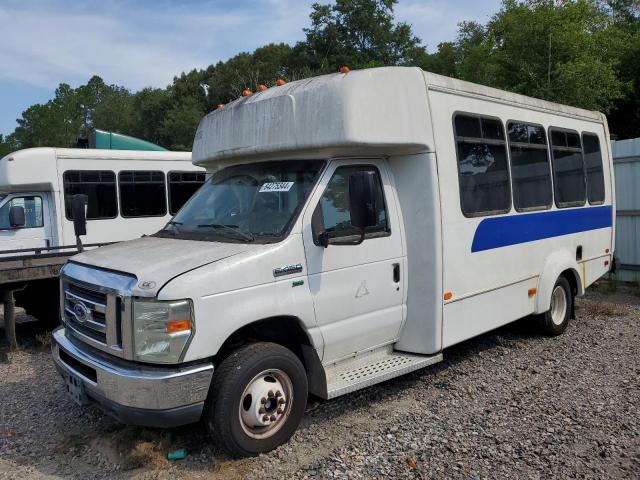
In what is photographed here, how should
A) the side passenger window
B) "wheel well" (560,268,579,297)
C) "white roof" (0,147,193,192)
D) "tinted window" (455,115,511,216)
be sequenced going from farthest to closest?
"white roof" (0,147,193,192), "wheel well" (560,268,579,297), "tinted window" (455,115,511,216), the side passenger window

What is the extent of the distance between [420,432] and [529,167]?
3.50 meters

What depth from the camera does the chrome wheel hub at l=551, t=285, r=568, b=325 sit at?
277 inches

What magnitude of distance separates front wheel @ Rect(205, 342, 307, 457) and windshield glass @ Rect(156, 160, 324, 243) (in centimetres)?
87

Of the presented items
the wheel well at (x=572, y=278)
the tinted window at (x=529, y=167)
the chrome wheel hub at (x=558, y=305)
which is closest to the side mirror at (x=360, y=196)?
the tinted window at (x=529, y=167)

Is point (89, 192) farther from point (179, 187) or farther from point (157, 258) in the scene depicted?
point (157, 258)

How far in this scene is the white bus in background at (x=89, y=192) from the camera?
10031mm

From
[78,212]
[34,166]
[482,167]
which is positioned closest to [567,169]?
[482,167]

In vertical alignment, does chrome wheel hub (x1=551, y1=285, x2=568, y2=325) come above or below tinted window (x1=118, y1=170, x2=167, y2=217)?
below

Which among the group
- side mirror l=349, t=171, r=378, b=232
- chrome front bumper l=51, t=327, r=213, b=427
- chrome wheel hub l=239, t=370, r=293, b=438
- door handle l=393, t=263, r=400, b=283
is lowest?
chrome wheel hub l=239, t=370, r=293, b=438

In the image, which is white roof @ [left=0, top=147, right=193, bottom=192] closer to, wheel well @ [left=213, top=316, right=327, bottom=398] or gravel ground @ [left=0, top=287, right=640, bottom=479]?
gravel ground @ [left=0, top=287, right=640, bottom=479]

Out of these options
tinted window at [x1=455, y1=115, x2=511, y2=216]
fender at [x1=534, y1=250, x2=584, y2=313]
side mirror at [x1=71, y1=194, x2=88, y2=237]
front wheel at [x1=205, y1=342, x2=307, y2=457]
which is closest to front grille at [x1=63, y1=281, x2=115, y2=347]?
front wheel at [x1=205, y1=342, x2=307, y2=457]

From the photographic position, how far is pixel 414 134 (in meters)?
4.85

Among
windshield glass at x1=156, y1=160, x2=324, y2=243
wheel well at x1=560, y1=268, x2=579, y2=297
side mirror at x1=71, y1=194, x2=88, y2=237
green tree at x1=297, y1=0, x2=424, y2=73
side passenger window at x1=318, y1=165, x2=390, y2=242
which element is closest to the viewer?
windshield glass at x1=156, y1=160, x2=324, y2=243

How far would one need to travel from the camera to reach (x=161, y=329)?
354cm
